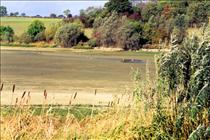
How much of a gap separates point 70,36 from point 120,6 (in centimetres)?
1039

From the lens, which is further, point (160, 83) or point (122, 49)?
point (122, 49)

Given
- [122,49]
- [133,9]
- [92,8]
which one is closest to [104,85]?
[122,49]

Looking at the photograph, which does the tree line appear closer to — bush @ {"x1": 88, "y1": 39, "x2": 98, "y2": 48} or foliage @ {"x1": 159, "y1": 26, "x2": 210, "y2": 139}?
bush @ {"x1": 88, "y1": 39, "x2": 98, "y2": 48}

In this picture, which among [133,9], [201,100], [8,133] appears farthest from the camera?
[133,9]

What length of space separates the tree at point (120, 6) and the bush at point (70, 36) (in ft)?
20.7

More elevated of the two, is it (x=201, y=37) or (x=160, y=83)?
(x=201, y=37)

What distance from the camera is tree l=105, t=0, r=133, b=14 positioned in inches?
3034

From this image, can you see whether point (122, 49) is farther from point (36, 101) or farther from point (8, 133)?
point (8, 133)

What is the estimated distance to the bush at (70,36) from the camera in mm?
72312

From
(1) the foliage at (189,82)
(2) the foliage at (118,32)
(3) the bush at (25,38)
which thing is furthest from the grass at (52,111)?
(3) the bush at (25,38)

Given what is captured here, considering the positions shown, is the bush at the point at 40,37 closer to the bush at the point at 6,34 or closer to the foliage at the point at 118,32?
the bush at the point at 6,34

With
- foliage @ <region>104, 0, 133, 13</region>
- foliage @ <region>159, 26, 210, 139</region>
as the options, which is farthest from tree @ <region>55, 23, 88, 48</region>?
foliage @ <region>159, 26, 210, 139</region>

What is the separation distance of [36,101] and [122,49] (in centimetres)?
5039

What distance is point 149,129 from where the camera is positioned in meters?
6.75
